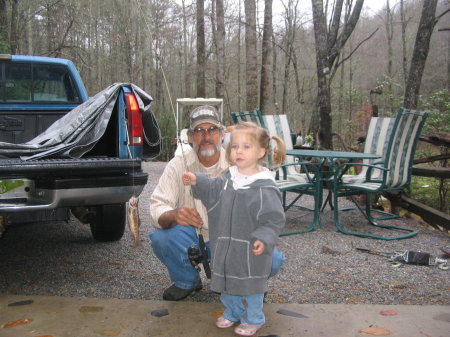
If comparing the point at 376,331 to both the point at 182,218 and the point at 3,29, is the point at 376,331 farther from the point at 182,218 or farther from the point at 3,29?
the point at 3,29

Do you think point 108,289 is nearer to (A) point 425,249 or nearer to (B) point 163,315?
(B) point 163,315

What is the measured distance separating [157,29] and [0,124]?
19331mm

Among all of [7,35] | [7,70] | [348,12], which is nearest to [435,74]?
[348,12]

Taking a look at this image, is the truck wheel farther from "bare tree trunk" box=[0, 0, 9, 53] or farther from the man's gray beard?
"bare tree trunk" box=[0, 0, 9, 53]

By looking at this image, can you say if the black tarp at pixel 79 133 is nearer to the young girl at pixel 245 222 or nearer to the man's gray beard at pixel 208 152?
the man's gray beard at pixel 208 152

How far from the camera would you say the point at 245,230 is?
2.23 metres

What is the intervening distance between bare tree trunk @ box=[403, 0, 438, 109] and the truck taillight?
615 cm

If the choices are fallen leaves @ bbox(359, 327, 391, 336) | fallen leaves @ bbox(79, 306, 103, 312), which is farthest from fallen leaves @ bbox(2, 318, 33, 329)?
fallen leaves @ bbox(359, 327, 391, 336)

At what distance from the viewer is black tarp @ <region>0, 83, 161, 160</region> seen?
10.1 feet

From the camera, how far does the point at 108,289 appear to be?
3164mm

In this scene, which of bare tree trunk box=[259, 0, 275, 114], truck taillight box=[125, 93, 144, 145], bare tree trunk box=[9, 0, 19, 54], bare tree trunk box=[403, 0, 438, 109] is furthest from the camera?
bare tree trunk box=[9, 0, 19, 54]

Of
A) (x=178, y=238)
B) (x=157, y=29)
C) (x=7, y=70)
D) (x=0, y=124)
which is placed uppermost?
(x=157, y=29)

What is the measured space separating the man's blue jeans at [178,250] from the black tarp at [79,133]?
969mm

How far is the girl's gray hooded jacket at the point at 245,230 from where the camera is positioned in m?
2.19
